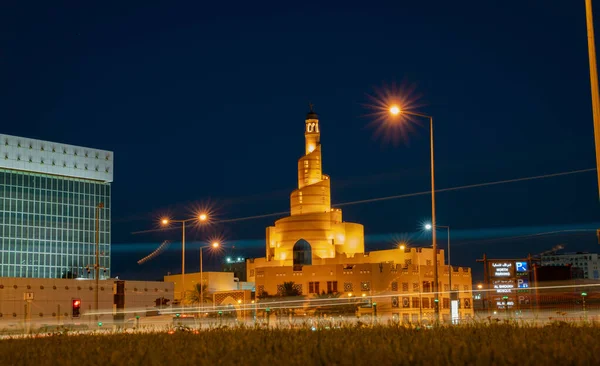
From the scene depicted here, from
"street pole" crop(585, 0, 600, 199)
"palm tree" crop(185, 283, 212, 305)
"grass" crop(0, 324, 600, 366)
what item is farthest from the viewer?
"palm tree" crop(185, 283, 212, 305)

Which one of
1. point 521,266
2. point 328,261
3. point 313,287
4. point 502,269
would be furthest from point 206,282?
point 521,266

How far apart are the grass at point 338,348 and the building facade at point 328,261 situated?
91.4 m

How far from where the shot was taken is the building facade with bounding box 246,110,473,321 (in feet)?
382

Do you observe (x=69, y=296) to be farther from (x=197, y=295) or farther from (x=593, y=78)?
(x=593, y=78)

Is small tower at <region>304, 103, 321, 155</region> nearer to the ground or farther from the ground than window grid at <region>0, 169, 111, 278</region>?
farther from the ground

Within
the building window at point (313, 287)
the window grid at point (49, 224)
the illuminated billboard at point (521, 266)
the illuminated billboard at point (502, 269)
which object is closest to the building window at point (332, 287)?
the building window at point (313, 287)

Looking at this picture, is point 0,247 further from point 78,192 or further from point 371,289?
point 371,289

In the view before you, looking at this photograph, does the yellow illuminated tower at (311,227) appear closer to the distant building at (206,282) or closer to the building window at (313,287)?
the building window at (313,287)

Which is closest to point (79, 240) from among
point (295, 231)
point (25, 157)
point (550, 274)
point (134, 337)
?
point (25, 157)

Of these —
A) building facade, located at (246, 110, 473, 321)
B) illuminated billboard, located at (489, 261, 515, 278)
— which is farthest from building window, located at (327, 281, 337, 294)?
illuminated billboard, located at (489, 261, 515, 278)

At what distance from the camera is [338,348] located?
32.8 ft

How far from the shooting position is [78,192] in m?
116

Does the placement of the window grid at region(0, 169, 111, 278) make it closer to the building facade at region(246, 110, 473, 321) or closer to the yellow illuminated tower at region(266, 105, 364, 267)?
the building facade at region(246, 110, 473, 321)

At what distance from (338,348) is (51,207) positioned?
355ft
